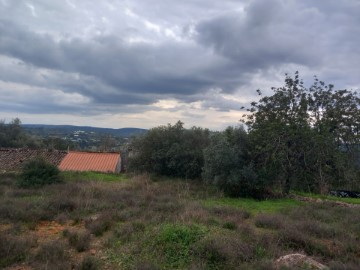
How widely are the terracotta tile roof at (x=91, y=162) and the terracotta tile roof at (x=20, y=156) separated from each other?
3.56 ft

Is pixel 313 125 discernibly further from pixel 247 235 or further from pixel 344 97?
pixel 247 235

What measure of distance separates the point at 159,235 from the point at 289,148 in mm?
11177

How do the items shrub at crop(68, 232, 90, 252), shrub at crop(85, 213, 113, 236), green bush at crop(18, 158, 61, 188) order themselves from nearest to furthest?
shrub at crop(68, 232, 90, 252)
shrub at crop(85, 213, 113, 236)
green bush at crop(18, 158, 61, 188)

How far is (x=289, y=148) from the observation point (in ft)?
55.9

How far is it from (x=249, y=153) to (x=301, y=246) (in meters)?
9.61

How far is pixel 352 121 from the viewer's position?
20.3 meters

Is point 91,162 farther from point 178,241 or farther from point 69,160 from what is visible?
point 178,241

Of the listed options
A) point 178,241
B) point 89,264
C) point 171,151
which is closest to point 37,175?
point 171,151

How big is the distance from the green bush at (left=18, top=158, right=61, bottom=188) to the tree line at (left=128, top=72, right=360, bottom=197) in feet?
27.6

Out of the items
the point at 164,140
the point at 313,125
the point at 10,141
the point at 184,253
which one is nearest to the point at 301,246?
the point at 184,253

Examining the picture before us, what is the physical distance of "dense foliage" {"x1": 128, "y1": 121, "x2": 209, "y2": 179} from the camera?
23109mm

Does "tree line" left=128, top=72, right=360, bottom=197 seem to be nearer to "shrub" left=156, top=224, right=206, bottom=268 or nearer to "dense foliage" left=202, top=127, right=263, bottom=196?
"dense foliage" left=202, top=127, right=263, bottom=196

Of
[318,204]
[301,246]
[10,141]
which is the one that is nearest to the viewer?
[301,246]

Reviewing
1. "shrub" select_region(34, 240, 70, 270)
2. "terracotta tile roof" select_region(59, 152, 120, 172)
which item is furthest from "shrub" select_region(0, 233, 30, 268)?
"terracotta tile roof" select_region(59, 152, 120, 172)
